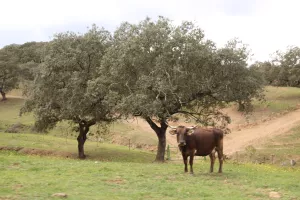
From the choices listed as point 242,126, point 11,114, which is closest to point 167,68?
point 242,126

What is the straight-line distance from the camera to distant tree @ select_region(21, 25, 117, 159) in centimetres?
2788

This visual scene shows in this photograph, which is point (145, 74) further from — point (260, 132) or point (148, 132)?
point (148, 132)

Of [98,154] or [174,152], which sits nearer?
[98,154]

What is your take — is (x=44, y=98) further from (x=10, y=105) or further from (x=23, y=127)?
(x=10, y=105)

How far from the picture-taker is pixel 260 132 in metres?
46.8

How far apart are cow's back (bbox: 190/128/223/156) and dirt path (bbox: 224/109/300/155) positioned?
23.3 metres

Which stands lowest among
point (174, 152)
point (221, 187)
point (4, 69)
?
point (174, 152)

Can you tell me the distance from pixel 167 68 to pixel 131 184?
38.4 ft

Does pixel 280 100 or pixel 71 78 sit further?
pixel 280 100

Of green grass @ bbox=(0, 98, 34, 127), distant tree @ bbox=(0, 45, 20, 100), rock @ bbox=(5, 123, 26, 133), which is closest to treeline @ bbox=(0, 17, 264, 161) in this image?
rock @ bbox=(5, 123, 26, 133)

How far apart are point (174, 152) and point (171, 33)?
19.2 m

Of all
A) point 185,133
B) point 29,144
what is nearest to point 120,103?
point 185,133

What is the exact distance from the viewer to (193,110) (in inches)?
1100

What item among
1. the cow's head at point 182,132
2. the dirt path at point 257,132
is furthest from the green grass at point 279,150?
the cow's head at point 182,132
